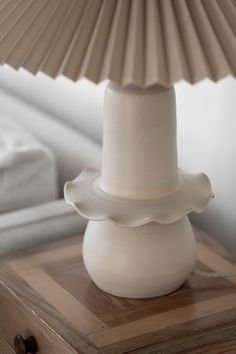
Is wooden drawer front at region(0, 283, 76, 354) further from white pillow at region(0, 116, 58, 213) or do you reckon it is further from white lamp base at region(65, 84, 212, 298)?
white pillow at region(0, 116, 58, 213)

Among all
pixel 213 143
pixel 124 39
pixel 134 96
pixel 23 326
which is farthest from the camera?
pixel 213 143

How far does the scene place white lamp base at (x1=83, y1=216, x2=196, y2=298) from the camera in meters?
0.77

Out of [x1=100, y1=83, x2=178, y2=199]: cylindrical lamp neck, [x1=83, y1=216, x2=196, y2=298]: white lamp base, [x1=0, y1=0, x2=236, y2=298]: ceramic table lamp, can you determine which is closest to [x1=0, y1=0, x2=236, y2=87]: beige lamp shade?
[x1=0, y1=0, x2=236, y2=298]: ceramic table lamp

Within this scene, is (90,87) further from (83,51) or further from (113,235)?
(83,51)

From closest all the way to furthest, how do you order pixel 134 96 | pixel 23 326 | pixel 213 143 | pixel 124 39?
pixel 124 39 < pixel 134 96 < pixel 23 326 < pixel 213 143

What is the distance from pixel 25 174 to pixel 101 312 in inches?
13.4

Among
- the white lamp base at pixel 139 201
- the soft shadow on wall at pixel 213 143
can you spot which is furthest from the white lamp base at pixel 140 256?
the soft shadow on wall at pixel 213 143

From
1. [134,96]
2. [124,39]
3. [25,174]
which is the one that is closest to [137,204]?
[134,96]

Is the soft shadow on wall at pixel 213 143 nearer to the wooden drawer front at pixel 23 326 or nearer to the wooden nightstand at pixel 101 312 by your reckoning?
the wooden nightstand at pixel 101 312

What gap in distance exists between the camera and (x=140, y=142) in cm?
73

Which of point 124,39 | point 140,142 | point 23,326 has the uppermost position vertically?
point 124,39

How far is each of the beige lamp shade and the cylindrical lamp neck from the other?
0.12m

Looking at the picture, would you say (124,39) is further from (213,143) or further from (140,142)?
(213,143)

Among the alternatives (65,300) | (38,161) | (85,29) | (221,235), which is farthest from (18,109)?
(85,29)
